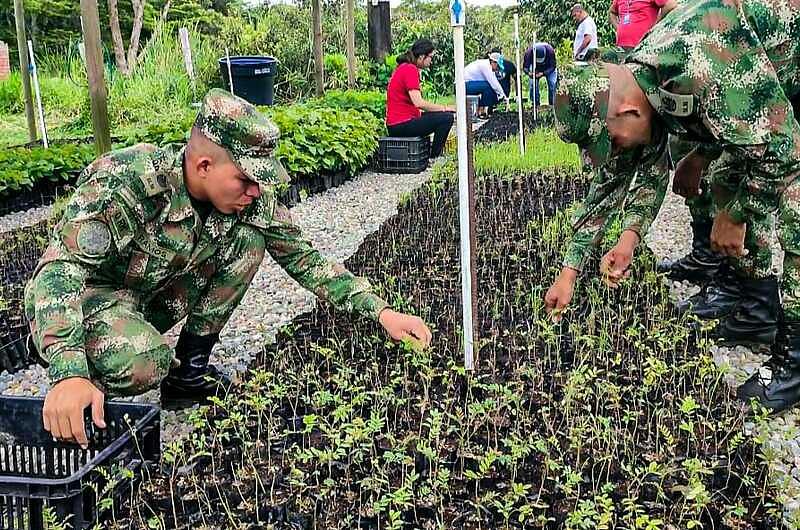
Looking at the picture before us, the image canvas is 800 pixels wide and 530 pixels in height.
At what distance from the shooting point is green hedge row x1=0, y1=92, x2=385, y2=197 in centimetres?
668

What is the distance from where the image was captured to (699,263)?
13.8 ft

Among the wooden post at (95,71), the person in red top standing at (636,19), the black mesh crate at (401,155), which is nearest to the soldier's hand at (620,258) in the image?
the wooden post at (95,71)

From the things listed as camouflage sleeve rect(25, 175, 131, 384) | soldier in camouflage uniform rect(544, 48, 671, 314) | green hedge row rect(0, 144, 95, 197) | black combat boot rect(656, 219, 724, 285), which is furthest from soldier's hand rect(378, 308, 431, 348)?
green hedge row rect(0, 144, 95, 197)

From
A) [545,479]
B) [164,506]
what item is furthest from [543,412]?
[164,506]

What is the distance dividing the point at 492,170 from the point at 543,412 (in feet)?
15.6

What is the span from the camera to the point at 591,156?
8.64 feet

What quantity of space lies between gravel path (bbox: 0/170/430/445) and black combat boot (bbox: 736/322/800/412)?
1814 mm

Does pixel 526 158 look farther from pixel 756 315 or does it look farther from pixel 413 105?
pixel 756 315

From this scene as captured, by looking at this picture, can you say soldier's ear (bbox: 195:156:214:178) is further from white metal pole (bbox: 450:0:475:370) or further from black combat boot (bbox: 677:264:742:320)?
black combat boot (bbox: 677:264:742:320)

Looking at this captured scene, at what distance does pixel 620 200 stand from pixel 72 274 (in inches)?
68.2

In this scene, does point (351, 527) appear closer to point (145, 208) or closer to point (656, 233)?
point (145, 208)

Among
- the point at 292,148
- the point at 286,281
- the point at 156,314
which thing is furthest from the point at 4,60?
the point at 156,314

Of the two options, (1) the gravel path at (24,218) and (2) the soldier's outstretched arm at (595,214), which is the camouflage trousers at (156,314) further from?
(1) the gravel path at (24,218)

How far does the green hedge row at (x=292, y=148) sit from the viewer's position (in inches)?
263
